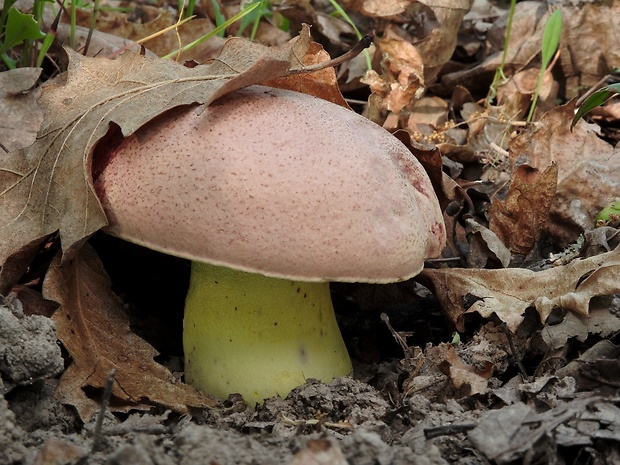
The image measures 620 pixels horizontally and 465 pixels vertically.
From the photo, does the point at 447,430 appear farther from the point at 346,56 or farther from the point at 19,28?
the point at 19,28

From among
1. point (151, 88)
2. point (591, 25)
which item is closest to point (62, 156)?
point (151, 88)

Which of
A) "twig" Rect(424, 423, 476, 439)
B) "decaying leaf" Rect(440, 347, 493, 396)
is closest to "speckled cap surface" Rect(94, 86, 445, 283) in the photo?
"decaying leaf" Rect(440, 347, 493, 396)

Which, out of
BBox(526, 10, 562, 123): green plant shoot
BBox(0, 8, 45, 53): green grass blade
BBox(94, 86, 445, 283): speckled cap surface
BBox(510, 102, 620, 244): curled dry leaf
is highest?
BBox(0, 8, 45, 53): green grass blade

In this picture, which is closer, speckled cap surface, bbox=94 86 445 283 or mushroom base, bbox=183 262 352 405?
speckled cap surface, bbox=94 86 445 283

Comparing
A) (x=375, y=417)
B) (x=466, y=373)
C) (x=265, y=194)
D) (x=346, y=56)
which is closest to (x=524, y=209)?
(x=466, y=373)

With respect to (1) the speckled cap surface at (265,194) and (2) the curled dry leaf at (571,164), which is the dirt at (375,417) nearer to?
(1) the speckled cap surface at (265,194)

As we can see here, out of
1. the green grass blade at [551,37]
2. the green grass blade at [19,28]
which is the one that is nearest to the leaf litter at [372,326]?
the green grass blade at [19,28]

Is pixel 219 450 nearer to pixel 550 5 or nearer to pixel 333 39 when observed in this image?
pixel 333 39

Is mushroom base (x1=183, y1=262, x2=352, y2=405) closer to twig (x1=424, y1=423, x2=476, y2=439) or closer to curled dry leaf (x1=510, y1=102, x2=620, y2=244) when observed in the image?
twig (x1=424, y1=423, x2=476, y2=439)
